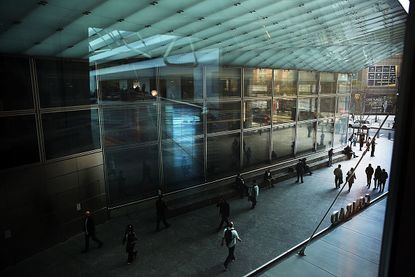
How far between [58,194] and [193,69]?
5.70 meters

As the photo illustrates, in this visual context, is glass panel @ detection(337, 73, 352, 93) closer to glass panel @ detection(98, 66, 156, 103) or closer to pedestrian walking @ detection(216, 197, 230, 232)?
pedestrian walking @ detection(216, 197, 230, 232)

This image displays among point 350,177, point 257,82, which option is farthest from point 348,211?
point 257,82

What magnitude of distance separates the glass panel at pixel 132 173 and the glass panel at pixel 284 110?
243 inches

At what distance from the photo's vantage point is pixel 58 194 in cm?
618

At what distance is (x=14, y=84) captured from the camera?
5312 millimetres

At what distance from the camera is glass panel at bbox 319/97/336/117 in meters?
13.4

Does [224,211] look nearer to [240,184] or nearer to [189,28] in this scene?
[240,184]

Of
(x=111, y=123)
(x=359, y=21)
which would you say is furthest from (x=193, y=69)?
(x=359, y=21)

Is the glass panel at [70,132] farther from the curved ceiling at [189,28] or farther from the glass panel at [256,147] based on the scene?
the glass panel at [256,147]

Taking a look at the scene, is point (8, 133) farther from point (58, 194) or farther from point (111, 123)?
point (111, 123)

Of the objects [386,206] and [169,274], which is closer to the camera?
[386,206]

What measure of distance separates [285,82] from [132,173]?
7.68 meters

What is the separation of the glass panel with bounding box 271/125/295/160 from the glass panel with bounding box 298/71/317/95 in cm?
179

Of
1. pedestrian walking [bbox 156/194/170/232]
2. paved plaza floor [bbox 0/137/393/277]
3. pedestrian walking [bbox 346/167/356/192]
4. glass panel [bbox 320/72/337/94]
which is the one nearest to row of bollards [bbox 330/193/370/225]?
paved plaza floor [bbox 0/137/393/277]
